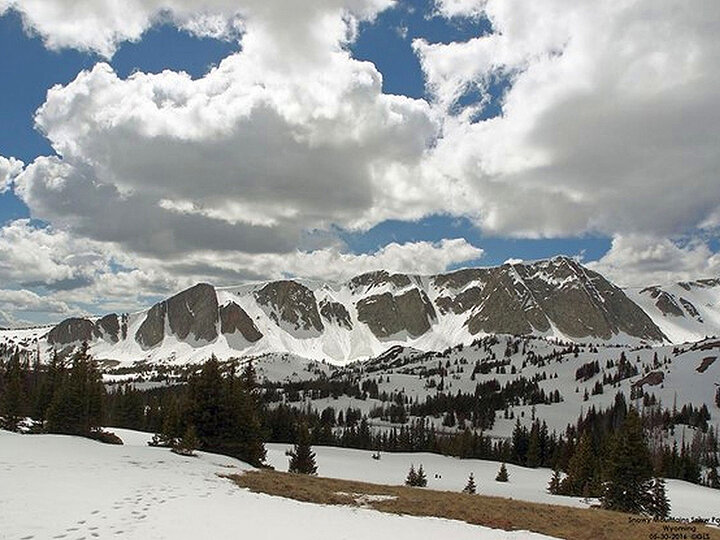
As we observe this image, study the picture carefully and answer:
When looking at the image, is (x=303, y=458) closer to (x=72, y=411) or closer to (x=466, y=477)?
(x=72, y=411)

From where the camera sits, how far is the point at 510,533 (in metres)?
19.0

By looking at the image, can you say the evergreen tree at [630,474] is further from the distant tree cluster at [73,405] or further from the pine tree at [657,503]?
the distant tree cluster at [73,405]

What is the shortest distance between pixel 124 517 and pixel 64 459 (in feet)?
56.2

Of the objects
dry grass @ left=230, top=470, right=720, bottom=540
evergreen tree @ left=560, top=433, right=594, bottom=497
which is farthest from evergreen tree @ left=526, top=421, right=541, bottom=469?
dry grass @ left=230, top=470, right=720, bottom=540

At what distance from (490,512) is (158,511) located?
1485 centimetres

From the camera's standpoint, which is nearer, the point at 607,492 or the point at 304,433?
the point at 607,492

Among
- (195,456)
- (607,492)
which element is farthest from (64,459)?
(607,492)

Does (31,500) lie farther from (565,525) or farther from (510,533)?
(565,525)

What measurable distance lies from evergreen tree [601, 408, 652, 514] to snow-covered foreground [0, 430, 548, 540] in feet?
99.8

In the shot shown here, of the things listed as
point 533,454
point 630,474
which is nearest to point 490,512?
point 630,474

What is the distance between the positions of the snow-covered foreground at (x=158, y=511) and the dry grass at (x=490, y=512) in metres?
1.72

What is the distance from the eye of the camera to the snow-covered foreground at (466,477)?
74400 mm

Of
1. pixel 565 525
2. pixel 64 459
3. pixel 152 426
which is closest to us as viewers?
pixel 565 525

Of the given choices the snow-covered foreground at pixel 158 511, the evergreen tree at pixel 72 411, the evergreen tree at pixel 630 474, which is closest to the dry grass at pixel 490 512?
the snow-covered foreground at pixel 158 511
